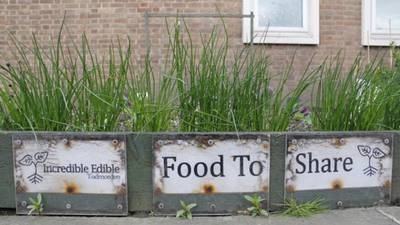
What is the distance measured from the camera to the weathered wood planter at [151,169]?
378 cm

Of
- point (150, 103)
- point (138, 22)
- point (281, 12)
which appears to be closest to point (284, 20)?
point (281, 12)

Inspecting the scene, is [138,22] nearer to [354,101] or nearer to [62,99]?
[62,99]

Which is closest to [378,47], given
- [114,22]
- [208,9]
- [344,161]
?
[208,9]

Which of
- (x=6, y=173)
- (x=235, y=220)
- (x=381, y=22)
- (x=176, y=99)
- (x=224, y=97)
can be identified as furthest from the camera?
(x=381, y=22)

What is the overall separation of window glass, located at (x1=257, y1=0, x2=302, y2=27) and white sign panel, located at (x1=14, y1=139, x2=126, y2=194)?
5.53 meters

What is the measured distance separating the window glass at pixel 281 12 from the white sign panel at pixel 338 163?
199 inches

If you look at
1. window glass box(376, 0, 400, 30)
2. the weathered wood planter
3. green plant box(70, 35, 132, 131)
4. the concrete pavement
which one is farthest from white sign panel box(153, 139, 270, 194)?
window glass box(376, 0, 400, 30)

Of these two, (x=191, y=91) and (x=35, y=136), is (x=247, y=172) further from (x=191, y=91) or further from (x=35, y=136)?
(x=35, y=136)

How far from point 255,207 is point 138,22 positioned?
5288mm

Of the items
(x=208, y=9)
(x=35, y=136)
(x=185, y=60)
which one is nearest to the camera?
(x=35, y=136)

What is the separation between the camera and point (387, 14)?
30.0 ft

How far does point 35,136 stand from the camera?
3.76m

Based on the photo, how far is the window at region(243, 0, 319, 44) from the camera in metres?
8.40

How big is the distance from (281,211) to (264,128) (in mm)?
676
